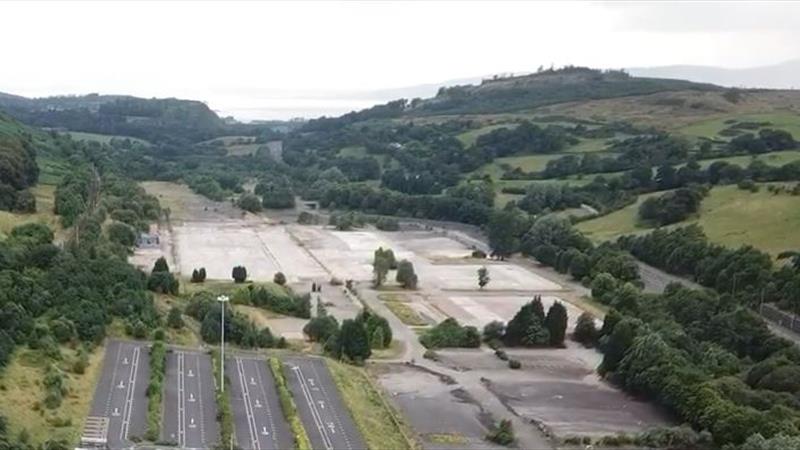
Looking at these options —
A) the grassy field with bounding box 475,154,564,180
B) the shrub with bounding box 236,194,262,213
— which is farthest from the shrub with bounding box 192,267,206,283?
the grassy field with bounding box 475,154,564,180

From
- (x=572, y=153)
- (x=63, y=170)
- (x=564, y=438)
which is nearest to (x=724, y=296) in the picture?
(x=564, y=438)

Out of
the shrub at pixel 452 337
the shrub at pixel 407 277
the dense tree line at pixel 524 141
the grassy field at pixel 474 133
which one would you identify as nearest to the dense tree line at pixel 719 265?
the shrub at pixel 452 337

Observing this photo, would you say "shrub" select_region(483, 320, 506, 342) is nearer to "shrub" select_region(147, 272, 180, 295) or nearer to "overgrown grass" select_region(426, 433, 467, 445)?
"overgrown grass" select_region(426, 433, 467, 445)

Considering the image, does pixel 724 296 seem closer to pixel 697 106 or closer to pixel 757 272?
pixel 757 272

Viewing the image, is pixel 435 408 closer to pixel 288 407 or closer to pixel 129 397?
pixel 288 407

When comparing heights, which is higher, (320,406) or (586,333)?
(586,333)

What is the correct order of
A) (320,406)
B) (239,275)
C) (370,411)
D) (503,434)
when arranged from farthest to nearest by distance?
(239,275) → (370,411) → (320,406) → (503,434)

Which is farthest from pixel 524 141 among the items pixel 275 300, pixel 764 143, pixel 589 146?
pixel 275 300
